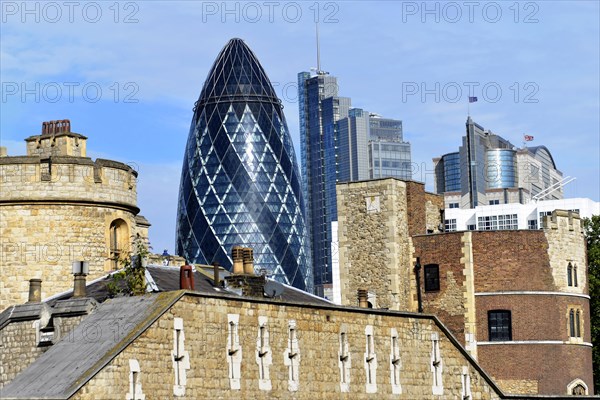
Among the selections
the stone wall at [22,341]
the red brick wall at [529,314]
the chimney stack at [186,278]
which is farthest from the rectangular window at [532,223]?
the stone wall at [22,341]

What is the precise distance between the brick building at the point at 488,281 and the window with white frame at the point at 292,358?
111 feet

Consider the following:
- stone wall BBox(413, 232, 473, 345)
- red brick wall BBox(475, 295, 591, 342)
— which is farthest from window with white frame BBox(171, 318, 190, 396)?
red brick wall BBox(475, 295, 591, 342)

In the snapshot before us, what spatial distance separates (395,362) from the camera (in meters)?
52.5

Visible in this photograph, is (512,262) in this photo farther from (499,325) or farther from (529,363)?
(529,363)

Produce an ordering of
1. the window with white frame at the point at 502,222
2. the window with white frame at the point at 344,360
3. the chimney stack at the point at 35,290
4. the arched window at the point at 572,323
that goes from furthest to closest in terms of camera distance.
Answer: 1. the window with white frame at the point at 502,222
2. the arched window at the point at 572,323
3. the chimney stack at the point at 35,290
4. the window with white frame at the point at 344,360

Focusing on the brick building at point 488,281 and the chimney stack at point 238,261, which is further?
the brick building at point 488,281

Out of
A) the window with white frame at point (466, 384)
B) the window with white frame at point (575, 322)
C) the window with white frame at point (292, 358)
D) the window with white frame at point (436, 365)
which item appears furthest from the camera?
the window with white frame at point (575, 322)

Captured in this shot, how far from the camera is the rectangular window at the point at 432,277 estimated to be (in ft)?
272

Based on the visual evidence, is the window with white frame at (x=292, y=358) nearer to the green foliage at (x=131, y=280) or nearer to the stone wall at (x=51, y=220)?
the green foliage at (x=131, y=280)

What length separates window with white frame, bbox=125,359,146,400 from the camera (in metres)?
40.7

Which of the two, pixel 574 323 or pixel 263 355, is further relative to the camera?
pixel 574 323

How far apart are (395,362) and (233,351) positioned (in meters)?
9.34

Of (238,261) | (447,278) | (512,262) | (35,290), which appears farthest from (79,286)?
(512,262)

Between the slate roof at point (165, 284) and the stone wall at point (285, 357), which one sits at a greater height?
the slate roof at point (165, 284)
